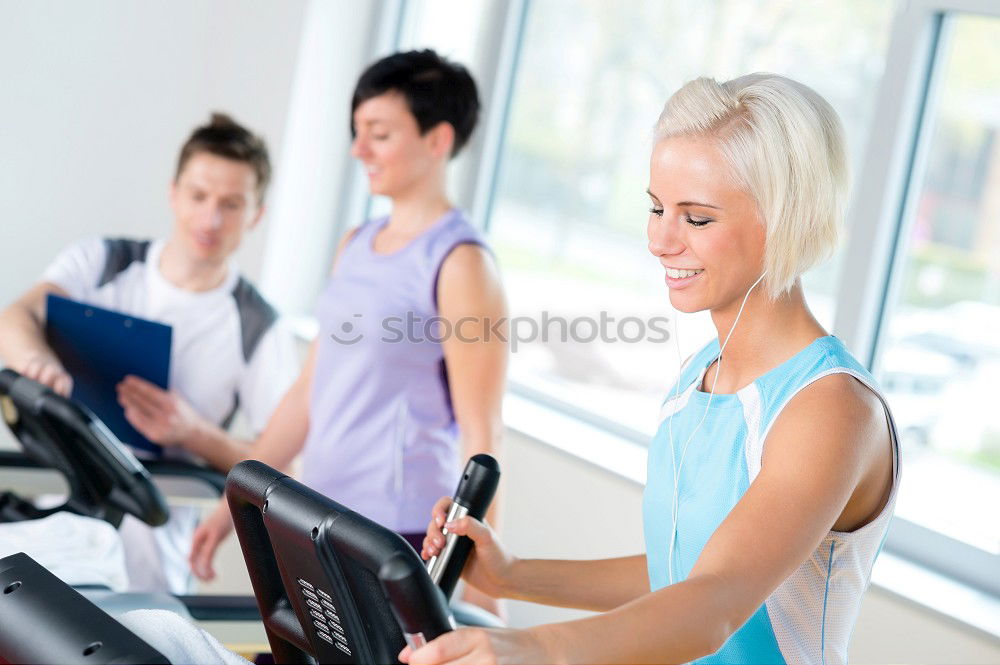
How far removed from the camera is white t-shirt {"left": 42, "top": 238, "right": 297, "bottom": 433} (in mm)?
2561

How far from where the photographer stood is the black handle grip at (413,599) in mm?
760

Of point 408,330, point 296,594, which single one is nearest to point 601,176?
point 408,330

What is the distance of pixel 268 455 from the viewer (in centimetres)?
228

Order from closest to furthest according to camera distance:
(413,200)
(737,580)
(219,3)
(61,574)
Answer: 1. (737,580)
2. (61,574)
3. (413,200)
4. (219,3)

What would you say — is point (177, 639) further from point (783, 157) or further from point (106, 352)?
point (106, 352)

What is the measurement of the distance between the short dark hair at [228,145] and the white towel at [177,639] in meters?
1.83

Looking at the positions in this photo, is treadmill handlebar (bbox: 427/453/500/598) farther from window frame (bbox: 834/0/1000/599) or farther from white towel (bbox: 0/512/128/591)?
window frame (bbox: 834/0/1000/599)

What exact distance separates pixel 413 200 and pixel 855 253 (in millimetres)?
972

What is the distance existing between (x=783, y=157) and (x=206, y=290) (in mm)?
1852

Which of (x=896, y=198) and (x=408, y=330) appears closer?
(x=408, y=330)

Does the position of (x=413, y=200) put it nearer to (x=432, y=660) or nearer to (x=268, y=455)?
(x=268, y=455)

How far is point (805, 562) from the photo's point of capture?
3.66ft

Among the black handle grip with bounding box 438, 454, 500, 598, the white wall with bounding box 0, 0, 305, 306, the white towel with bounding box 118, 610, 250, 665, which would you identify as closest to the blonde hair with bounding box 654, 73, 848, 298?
the black handle grip with bounding box 438, 454, 500, 598

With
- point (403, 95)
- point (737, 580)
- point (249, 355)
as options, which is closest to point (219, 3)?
point (249, 355)
